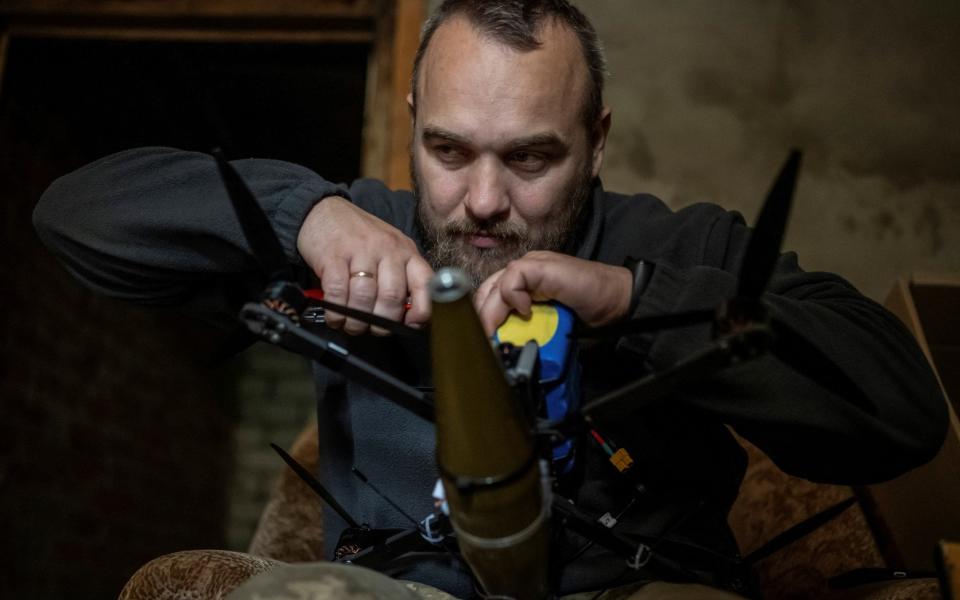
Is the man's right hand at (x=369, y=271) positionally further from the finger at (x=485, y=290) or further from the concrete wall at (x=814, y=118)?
the concrete wall at (x=814, y=118)

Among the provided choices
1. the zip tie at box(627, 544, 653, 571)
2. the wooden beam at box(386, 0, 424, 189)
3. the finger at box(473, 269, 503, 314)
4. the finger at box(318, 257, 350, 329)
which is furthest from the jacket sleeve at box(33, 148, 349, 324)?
the wooden beam at box(386, 0, 424, 189)

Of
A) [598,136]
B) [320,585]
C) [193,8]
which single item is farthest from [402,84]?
[320,585]

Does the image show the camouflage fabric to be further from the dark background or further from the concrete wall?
the dark background

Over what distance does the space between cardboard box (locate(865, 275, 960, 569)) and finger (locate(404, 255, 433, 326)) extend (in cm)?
66

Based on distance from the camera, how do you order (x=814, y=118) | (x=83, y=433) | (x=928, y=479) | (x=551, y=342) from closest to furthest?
(x=551, y=342) < (x=928, y=479) < (x=814, y=118) < (x=83, y=433)

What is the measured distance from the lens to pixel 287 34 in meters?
2.09

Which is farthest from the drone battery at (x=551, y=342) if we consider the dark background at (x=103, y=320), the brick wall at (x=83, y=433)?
the brick wall at (x=83, y=433)

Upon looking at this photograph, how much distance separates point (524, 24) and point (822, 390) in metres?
0.56

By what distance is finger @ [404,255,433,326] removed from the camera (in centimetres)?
78

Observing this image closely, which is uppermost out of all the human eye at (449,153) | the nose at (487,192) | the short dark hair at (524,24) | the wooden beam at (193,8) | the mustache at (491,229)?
the short dark hair at (524,24)

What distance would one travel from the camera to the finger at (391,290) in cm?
80

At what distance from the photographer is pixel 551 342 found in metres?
0.72

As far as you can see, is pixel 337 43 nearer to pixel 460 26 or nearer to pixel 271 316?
pixel 460 26

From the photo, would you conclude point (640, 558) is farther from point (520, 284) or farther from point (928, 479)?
point (928, 479)
